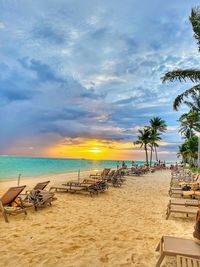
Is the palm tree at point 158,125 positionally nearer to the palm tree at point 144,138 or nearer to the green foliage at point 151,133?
the green foliage at point 151,133

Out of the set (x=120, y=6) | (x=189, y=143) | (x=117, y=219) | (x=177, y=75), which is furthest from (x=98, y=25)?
(x=189, y=143)

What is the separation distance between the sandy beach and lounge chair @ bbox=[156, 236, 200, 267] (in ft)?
1.93

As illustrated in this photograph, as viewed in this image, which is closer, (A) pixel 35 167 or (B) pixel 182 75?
(B) pixel 182 75

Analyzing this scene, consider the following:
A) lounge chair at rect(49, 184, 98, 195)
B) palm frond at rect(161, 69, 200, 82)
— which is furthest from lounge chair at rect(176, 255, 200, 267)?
palm frond at rect(161, 69, 200, 82)

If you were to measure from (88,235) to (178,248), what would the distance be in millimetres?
2359

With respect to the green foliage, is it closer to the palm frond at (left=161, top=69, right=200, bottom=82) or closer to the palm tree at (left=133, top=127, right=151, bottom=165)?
the palm tree at (left=133, top=127, right=151, bottom=165)

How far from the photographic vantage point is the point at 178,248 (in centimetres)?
322

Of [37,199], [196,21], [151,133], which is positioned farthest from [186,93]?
[151,133]

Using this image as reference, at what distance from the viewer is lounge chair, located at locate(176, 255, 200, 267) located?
9.04 ft

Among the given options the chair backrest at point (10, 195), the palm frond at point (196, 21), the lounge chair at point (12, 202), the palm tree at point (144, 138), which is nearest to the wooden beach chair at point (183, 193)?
the lounge chair at point (12, 202)

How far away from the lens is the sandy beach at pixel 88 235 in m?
3.82

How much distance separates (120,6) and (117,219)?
1069 centimetres

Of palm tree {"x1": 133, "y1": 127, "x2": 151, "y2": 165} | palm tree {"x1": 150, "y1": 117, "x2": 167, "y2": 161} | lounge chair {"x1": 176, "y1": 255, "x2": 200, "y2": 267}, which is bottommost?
lounge chair {"x1": 176, "y1": 255, "x2": 200, "y2": 267}

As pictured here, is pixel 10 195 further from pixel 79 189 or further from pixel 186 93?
pixel 186 93
